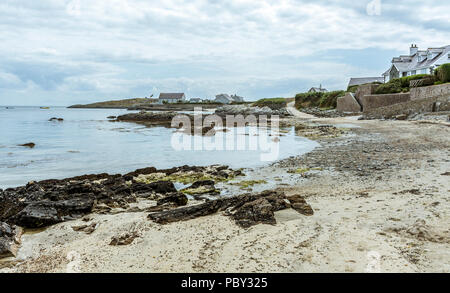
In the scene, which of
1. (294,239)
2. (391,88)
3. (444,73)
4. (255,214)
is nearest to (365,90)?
(391,88)

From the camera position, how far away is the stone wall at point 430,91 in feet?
77.2

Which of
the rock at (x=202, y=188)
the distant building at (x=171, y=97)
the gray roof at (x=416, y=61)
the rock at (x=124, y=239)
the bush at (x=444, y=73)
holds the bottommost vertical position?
the rock at (x=202, y=188)

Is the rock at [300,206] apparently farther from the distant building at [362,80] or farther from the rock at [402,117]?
the distant building at [362,80]

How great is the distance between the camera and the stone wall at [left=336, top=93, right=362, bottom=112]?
35.4 metres

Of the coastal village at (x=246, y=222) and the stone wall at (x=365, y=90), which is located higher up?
the stone wall at (x=365, y=90)

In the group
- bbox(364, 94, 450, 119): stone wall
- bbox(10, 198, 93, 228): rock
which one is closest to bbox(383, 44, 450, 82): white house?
bbox(364, 94, 450, 119): stone wall

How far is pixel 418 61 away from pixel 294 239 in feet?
161

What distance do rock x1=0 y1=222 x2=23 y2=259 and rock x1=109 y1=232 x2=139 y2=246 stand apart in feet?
4.42

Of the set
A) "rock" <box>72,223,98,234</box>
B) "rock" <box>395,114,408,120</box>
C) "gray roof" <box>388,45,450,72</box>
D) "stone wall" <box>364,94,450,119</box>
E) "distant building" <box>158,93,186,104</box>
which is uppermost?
"gray roof" <box>388,45,450,72</box>

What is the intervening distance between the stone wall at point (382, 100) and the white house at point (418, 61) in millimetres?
12734

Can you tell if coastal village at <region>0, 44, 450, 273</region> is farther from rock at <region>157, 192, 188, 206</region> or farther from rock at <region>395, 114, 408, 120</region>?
rock at <region>395, 114, 408, 120</region>

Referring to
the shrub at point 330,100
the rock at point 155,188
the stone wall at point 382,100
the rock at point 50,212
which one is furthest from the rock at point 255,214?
the shrub at point 330,100

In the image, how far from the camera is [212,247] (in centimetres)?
454
